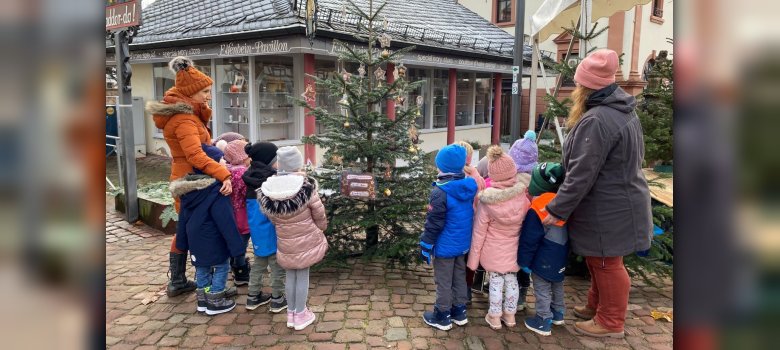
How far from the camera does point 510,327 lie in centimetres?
381

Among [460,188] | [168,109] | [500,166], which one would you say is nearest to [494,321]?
[460,188]

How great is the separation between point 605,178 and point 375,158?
229 cm

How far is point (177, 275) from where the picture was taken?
4.42 metres

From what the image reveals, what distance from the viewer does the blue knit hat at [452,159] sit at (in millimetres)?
3604

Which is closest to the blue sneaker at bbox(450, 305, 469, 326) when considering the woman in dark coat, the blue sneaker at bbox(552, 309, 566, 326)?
the blue sneaker at bbox(552, 309, 566, 326)

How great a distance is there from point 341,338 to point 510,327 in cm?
130

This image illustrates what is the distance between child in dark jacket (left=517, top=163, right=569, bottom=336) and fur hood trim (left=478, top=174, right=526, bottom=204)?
0.17 metres

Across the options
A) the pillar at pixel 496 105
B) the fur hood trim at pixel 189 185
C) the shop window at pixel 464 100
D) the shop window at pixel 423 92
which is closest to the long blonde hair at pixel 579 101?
the fur hood trim at pixel 189 185

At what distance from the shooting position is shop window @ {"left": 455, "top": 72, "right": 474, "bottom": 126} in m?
17.2

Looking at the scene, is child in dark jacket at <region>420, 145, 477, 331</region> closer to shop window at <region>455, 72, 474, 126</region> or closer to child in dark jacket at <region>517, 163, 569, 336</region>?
child in dark jacket at <region>517, 163, 569, 336</region>

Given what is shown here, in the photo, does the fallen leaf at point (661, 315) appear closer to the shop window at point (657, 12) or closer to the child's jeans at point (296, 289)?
the child's jeans at point (296, 289)

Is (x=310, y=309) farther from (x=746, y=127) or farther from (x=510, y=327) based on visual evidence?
(x=746, y=127)

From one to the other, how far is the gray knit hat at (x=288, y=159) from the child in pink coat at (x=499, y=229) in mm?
1386

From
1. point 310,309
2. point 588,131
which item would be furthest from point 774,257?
point 310,309
